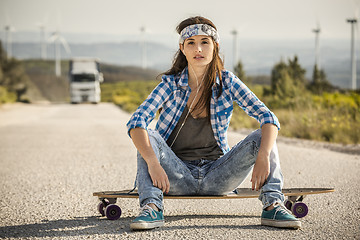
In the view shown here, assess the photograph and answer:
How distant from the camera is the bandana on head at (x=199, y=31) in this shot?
346 centimetres

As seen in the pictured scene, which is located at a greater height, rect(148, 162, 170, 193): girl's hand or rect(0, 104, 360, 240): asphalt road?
rect(148, 162, 170, 193): girl's hand

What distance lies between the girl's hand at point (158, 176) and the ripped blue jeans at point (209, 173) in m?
0.05

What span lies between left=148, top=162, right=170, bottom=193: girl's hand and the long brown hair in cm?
60

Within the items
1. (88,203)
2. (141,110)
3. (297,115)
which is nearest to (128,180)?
(88,203)

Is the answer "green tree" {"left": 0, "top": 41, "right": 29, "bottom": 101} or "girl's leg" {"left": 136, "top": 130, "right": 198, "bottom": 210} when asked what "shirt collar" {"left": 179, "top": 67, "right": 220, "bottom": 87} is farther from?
"green tree" {"left": 0, "top": 41, "right": 29, "bottom": 101}

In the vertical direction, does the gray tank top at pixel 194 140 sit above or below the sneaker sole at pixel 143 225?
above

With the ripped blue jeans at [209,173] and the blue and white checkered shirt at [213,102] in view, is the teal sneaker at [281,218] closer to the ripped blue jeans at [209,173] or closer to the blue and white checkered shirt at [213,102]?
the ripped blue jeans at [209,173]

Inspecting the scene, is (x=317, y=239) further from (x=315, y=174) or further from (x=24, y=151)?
(x=24, y=151)

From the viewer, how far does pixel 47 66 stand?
471 feet

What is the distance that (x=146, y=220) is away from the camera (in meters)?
3.04

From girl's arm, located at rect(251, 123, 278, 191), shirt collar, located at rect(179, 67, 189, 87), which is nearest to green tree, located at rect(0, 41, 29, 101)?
shirt collar, located at rect(179, 67, 189, 87)

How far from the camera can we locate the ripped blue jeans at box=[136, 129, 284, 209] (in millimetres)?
3146

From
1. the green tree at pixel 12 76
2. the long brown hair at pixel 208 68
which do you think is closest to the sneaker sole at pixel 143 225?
the long brown hair at pixel 208 68

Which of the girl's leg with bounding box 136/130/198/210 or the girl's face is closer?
the girl's leg with bounding box 136/130/198/210
